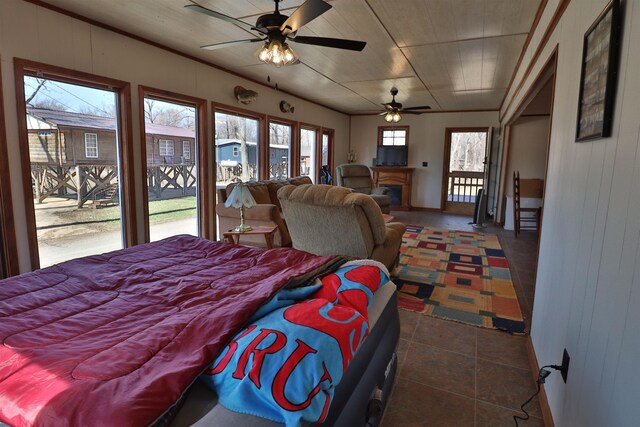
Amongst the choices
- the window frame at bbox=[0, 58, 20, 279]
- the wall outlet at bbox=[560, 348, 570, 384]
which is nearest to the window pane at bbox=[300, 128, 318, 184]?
the window frame at bbox=[0, 58, 20, 279]

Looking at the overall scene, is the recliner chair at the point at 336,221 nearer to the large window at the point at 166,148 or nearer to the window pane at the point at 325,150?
the large window at the point at 166,148

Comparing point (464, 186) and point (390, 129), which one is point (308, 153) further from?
point (464, 186)

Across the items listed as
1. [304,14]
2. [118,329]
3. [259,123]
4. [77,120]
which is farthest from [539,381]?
[259,123]

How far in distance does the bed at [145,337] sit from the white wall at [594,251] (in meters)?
0.77

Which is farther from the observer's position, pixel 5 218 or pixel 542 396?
pixel 5 218

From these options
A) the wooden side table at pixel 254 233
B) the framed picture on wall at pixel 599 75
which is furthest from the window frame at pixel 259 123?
the framed picture on wall at pixel 599 75

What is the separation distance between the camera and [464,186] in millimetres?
8484

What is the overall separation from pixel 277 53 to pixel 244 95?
277 cm

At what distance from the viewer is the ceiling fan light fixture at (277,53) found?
8.78 ft

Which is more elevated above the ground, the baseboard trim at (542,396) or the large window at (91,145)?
the large window at (91,145)

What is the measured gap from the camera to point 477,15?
3.04 metres

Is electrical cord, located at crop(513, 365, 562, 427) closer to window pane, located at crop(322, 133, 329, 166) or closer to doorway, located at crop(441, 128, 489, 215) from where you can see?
doorway, located at crop(441, 128, 489, 215)

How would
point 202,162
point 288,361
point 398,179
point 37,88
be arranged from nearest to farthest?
1. point 288,361
2. point 37,88
3. point 202,162
4. point 398,179

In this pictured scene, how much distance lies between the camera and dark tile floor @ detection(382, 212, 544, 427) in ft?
5.93
